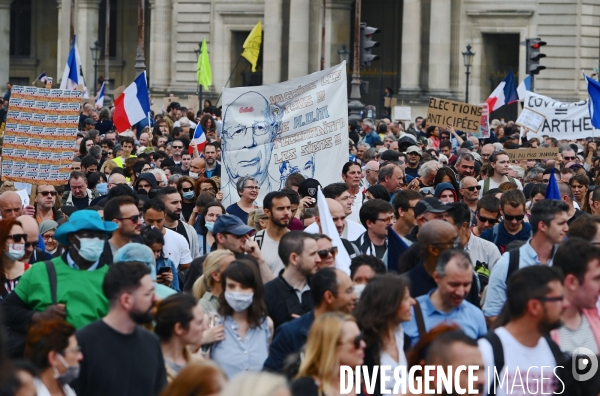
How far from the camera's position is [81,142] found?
22.7 meters

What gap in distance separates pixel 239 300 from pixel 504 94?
25389mm

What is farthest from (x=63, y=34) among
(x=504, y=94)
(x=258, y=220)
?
(x=258, y=220)

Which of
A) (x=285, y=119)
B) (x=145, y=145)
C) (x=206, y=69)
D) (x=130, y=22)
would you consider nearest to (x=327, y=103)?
(x=285, y=119)

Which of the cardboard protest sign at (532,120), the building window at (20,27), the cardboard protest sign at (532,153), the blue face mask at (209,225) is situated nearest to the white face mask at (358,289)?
the blue face mask at (209,225)

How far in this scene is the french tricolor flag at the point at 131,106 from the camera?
2583 cm

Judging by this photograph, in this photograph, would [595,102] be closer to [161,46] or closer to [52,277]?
[52,277]

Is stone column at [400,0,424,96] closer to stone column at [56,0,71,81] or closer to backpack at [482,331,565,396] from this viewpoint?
stone column at [56,0,71,81]

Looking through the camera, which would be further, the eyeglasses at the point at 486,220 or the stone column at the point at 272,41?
the stone column at the point at 272,41

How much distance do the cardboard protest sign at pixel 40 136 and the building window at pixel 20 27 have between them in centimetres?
4872

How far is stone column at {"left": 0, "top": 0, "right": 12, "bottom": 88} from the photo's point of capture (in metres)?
61.3

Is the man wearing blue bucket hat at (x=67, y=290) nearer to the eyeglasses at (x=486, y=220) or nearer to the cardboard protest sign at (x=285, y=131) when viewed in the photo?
the eyeglasses at (x=486, y=220)

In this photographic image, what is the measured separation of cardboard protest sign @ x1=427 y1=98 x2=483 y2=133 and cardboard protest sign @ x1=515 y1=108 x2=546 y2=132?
1.70m

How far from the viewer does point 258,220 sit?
40.9 ft

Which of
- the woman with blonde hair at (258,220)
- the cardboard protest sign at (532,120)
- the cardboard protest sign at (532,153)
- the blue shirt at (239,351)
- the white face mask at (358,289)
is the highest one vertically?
the cardboard protest sign at (532,120)
